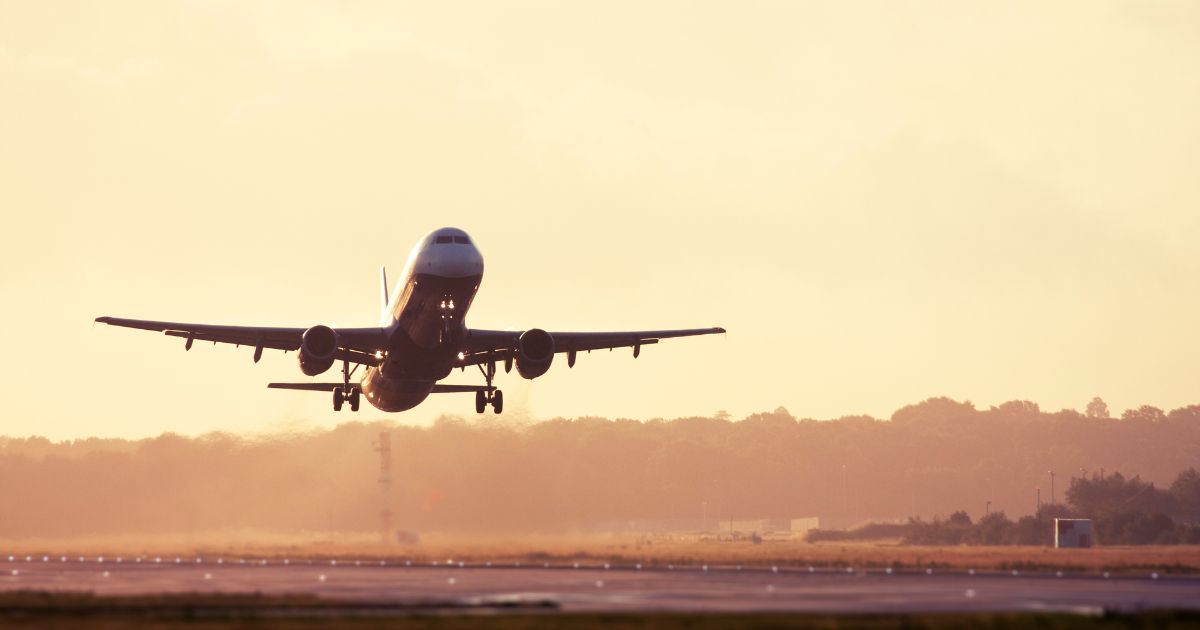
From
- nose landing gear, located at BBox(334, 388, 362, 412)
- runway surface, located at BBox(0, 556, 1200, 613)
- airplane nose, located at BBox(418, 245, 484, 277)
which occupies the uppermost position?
airplane nose, located at BBox(418, 245, 484, 277)

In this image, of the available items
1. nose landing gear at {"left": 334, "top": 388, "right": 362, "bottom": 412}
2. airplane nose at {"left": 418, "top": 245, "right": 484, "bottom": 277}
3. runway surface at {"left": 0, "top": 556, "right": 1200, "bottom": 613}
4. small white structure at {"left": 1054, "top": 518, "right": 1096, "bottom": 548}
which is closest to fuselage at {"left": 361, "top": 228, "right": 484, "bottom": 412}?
airplane nose at {"left": 418, "top": 245, "right": 484, "bottom": 277}

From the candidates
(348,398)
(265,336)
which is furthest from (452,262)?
(348,398)

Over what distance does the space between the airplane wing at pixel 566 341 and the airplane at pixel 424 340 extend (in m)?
0.05

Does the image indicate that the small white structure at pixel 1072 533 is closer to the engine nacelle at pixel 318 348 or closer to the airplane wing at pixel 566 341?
the airplane wing at pixel 566 341

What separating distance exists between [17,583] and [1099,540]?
89.6m

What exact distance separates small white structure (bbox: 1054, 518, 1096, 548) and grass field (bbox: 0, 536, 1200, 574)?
1311 centimetres

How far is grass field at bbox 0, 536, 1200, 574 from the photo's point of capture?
7556cm

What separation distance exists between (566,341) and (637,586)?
91.4 feet

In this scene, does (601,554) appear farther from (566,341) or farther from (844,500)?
(844,500)

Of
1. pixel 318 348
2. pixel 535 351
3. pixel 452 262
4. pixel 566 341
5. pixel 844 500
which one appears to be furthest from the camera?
pixel 844 500

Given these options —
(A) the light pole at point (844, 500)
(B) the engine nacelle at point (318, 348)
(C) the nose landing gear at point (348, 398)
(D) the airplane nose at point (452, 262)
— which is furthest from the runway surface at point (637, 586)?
(A) the light pole at point (844, 500)

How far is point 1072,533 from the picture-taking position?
111m

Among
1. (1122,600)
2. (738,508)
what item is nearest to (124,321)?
(1122,600)

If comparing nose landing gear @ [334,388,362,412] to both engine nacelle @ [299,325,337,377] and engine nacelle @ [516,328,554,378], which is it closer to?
engine nacelle @ [299,325,337,377]
